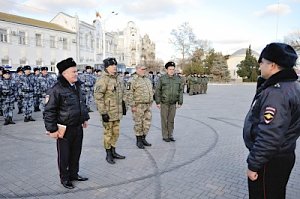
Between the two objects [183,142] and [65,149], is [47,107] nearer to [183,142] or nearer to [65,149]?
[65,149]

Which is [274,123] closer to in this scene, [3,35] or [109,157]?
[109,157]

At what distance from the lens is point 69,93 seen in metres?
3.95

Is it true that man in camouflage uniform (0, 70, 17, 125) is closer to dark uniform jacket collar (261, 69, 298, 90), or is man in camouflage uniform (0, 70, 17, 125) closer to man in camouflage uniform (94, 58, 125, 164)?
man in camouflage uniform (94, 58, 125, 164)

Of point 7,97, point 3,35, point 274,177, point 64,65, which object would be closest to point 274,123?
point 274,177

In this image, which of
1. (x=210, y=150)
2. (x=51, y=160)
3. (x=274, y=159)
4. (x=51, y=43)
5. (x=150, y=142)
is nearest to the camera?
(x=274, y=159)

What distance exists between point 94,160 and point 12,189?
65.0 inches

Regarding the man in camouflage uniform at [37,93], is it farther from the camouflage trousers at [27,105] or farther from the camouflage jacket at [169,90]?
the camouflage jacket at [169,90]

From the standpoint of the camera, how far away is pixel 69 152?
415 centimetres

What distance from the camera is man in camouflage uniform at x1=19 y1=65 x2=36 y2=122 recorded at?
9.61 metres

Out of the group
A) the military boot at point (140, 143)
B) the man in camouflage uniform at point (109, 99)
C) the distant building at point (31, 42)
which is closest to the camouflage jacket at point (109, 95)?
the man in camouflage uniform at point (109, 99)

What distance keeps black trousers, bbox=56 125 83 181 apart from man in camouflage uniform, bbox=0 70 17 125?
19.2 feet

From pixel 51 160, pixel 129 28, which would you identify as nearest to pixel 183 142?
pixel 51 160

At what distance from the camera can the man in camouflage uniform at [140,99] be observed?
6.04 metres

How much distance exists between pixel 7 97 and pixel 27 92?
2.75 ft
